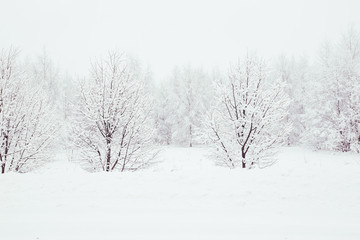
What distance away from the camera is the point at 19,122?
10.5m

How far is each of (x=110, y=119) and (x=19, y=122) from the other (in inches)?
148

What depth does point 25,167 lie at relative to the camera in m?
11.2

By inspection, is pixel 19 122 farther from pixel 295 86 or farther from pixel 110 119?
pixel 295 86

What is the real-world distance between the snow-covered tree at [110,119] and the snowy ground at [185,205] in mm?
1905

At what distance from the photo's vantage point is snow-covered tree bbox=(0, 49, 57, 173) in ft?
33.9

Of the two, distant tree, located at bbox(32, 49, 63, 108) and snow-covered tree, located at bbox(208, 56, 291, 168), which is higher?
distant tree, located at bbox(32, 49, 63, 108)

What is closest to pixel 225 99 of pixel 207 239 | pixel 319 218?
pixel 319 218

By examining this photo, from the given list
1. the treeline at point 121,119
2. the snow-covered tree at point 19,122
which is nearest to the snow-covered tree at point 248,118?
the treeline at point 121,119

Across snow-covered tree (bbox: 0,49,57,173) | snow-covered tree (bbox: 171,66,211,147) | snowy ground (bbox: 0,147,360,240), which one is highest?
snow-covered tree (bbox: 171,66,211,147)

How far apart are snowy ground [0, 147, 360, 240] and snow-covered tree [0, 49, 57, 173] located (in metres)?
2.57

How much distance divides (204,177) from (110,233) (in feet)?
11.3

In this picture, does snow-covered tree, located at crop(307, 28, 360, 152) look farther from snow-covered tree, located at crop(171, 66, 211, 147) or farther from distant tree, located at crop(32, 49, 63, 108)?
distant tree, located at crop(32, 49, 63, 108)

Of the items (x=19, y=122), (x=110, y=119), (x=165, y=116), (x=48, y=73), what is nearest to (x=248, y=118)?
(x=110, y=119)

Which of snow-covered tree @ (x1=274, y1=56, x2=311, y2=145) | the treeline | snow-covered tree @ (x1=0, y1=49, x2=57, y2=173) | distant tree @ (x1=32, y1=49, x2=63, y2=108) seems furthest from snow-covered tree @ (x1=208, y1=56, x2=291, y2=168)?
distant tree @ (x1=32, y1=49, x2=63, y2=108)
